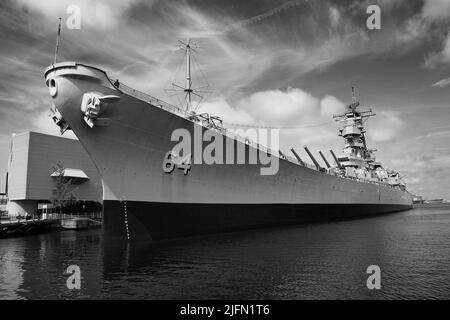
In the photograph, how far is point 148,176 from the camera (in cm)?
1720

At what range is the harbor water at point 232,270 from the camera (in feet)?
29.9

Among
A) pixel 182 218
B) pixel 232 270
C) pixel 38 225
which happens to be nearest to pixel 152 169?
pixel 182 218

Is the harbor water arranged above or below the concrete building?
below

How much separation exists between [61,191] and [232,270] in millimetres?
33005

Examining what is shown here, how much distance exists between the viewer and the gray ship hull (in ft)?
49.9

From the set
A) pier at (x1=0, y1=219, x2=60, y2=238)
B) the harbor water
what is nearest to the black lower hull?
the harbor water

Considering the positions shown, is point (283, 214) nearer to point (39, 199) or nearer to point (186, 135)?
point (186, 135)

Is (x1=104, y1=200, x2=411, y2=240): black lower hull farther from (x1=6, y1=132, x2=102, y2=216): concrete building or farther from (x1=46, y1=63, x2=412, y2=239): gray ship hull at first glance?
(x1=6, y1=132, x2=102, y2=216): concrete building

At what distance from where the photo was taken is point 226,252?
1456 cm

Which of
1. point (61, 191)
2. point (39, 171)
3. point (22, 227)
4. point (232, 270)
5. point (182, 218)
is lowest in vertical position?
point (232, 270)

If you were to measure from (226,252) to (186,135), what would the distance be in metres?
7.01

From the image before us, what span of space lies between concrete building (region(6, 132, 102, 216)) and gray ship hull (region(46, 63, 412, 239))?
25166 mm

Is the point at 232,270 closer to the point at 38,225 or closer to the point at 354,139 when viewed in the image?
the point at 38,225
